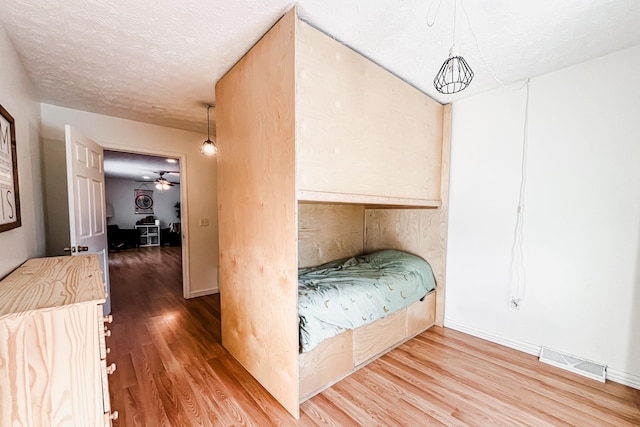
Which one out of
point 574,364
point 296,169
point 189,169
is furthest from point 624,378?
point 189,169

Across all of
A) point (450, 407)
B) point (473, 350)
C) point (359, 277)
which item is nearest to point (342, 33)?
point (359, 277)

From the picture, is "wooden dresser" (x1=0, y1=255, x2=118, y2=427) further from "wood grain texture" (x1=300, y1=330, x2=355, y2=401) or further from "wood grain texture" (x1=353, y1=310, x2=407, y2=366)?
"wood grain texture" (x1=353, y1=310, x2=407, y2=366)

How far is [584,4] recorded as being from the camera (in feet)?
4.40

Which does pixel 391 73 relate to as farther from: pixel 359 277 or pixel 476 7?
pixel 359 277

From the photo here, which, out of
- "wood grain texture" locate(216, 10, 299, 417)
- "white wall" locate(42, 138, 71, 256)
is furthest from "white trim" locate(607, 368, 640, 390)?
"white wall" locate(42, 138, 71, 256)

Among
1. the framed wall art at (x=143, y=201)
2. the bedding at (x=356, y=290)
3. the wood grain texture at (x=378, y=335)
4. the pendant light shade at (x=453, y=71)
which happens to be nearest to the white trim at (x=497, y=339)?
the bedding at (x=356, y=290)

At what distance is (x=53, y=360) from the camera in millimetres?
850

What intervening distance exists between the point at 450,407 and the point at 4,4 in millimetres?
3381

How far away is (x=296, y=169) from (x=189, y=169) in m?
2.71

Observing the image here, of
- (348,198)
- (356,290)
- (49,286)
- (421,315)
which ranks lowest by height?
(421,315)

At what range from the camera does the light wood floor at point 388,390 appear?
4.91 feet

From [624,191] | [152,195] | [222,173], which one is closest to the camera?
[624,191]

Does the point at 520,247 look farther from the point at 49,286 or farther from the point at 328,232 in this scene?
the point at 49,286

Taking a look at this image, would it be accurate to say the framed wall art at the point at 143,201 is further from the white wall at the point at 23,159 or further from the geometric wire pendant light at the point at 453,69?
the geometric wire pendant light at the point at 453,69
